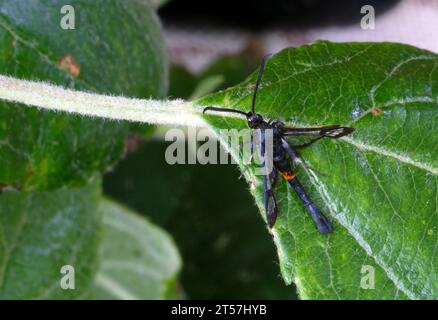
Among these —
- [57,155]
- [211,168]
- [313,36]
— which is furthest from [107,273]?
[313,36]

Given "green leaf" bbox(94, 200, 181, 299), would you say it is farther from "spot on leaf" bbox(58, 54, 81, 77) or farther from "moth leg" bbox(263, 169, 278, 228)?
"moth leg" bbox(263, 169, 278, 228)

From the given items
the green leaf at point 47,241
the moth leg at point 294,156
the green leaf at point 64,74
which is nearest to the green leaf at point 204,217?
the green leaf at point 47,241

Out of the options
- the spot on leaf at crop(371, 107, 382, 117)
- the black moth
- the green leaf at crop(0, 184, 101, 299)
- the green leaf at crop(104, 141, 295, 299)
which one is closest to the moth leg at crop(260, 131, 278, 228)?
the black moth

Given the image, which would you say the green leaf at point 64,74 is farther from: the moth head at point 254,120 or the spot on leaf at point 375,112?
the spot on leaf at point 375,112

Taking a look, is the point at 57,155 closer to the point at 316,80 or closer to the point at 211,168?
the point at 316,80

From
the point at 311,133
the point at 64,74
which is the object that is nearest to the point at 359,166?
the point at 311,133

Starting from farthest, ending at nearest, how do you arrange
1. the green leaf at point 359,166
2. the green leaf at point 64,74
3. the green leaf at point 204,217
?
the green leaf at point 204,217 < the green leaf at point 64,74 < the green leaf at point 359,166

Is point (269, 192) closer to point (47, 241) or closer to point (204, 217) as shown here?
point (47, 241)
